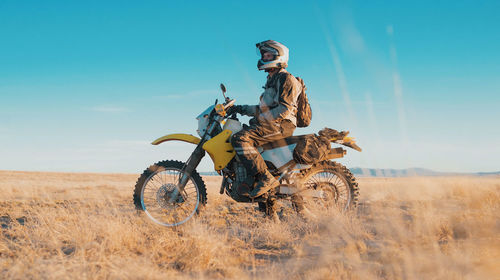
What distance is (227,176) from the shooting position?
6.28 meters

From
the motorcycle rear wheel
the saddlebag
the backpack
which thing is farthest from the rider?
the motorcycle rear wheel

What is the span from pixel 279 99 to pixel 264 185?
1359 mm

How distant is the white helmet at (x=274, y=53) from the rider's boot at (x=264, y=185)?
1762mm

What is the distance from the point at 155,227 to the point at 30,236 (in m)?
1.59

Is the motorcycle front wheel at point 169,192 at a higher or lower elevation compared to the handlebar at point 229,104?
lower

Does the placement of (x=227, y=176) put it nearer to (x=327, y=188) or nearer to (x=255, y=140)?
(x=255, y=140)

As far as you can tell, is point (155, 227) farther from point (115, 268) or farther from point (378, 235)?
point (378, 235)

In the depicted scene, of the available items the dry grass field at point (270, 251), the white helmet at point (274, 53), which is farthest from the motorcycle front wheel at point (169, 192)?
the white helmet at point (274, 53)

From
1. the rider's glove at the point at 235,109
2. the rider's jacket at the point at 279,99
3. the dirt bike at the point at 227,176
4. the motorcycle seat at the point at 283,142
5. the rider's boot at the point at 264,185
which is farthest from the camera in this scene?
the rider's glove at the point at 235,109

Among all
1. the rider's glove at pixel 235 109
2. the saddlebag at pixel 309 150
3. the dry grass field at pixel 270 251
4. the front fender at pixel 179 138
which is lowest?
the dry grass field at pixel 270 251

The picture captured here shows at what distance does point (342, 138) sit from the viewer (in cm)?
652

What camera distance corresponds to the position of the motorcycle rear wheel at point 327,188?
6.27m

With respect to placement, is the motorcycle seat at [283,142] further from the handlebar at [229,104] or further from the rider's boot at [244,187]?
the handlebar at [229,104]

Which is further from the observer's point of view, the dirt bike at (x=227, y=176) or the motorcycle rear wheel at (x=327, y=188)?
the motorcycle rear wheel at (x=327, y=188)
